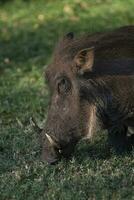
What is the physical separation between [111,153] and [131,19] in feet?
19.8

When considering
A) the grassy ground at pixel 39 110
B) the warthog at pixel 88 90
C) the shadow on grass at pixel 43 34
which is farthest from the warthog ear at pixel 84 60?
the shadow on grass at pixel 43 34

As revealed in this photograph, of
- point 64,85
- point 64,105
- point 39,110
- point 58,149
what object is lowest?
point 58,149

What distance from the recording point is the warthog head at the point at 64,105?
17.4ft

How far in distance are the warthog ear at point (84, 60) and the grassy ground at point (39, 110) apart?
72cm

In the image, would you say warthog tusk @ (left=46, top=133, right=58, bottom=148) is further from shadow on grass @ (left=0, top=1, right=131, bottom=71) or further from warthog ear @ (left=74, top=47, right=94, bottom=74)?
shadow on grass @ (left=0, top=1, right=131, bottom=71)

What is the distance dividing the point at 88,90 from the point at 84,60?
221 millimetres

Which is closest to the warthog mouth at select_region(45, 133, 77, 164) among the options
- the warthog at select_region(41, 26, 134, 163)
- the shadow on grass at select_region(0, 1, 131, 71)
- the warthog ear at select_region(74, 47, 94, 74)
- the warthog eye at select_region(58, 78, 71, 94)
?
the warthog at select_region(41, 26, 134, 163)

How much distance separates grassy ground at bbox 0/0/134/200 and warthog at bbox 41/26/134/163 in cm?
24

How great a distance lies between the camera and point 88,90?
5285 mm

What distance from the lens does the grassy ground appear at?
5047 millimetres

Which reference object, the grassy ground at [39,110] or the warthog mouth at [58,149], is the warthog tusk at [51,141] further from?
the grassy ground at [39,110]

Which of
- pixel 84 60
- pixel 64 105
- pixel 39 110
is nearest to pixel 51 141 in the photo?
pixel 64 105

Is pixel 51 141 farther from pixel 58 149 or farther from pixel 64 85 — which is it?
pixel 64 85

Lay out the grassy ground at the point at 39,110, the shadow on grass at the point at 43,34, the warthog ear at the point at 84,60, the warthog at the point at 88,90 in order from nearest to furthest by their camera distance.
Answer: the grassy ground at the point at 39,110 → the warthog ear at the point at 84,60 → the warthog at the point at 88,90 → the shadow on grass at the point at 43,34
